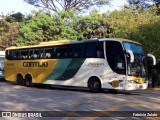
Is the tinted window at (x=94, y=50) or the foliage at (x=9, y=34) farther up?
the foliage at (x=9, y=34)

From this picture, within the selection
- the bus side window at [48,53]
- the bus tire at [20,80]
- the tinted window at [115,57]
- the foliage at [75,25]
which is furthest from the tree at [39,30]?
the tinted window at [115,57]

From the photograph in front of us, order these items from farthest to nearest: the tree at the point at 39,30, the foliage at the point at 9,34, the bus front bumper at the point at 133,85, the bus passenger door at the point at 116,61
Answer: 1. the foliage at the point at 9,34
2. the tree at the point at 39,30
3. the bus passenger door at the point at 116,61
4. the bus front bumper at the point at 133,85

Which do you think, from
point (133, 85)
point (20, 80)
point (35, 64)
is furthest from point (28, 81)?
point (133, 85)

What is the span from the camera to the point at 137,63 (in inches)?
745

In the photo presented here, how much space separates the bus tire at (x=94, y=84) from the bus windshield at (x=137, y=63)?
2246 mm

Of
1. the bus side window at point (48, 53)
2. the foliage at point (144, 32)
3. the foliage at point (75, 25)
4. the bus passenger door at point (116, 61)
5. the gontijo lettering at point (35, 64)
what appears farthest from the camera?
the foliage at point (75, 25)

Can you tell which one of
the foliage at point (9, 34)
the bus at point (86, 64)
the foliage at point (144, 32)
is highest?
the foliage at point (9, 34)

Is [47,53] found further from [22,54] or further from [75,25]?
[75,25]

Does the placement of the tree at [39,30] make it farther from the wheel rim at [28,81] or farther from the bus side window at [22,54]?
the wheel rim at [28,81]

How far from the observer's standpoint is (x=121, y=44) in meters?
18.6

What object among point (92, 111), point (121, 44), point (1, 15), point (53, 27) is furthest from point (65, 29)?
point (92, 111)

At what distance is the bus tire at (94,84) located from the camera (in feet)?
64.8

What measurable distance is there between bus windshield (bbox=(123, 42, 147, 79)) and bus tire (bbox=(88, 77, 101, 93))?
2246mm

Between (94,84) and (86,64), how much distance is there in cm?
130
